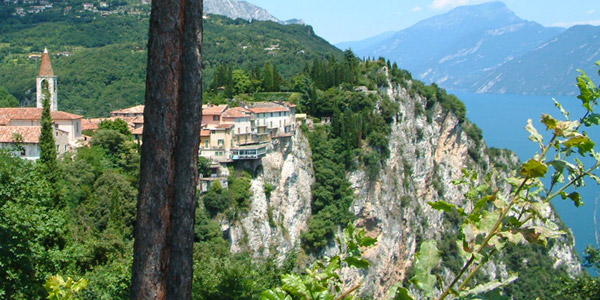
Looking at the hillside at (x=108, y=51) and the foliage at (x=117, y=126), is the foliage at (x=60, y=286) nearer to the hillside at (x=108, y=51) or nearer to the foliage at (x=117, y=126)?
the foliage at (x=117, y=126)

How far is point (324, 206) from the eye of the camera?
38094mm

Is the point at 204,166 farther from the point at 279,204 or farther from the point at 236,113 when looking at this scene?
the point at 279,204

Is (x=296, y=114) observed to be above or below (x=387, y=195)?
above

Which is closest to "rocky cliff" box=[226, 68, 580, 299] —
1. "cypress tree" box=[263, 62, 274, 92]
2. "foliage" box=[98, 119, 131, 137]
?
"foliage" box=[98, 119, 131, 137]

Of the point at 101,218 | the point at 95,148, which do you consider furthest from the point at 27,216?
the point at 95,148

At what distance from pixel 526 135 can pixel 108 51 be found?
273 feet

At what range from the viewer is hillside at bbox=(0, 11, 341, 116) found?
198 feet

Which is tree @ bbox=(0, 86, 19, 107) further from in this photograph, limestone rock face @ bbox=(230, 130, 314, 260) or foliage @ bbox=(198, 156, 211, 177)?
limestone rock face @ bbox=(230, 130, 314, 260)

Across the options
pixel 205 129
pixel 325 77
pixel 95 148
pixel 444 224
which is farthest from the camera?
pixel 444 224

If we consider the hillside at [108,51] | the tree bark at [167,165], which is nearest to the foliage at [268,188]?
the hillside at [108,51]

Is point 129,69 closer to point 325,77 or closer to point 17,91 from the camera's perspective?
point 17,91

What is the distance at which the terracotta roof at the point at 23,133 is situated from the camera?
88.0 feet

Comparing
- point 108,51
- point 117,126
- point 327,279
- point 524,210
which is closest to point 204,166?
point 117,126

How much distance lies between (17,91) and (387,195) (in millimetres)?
38901
